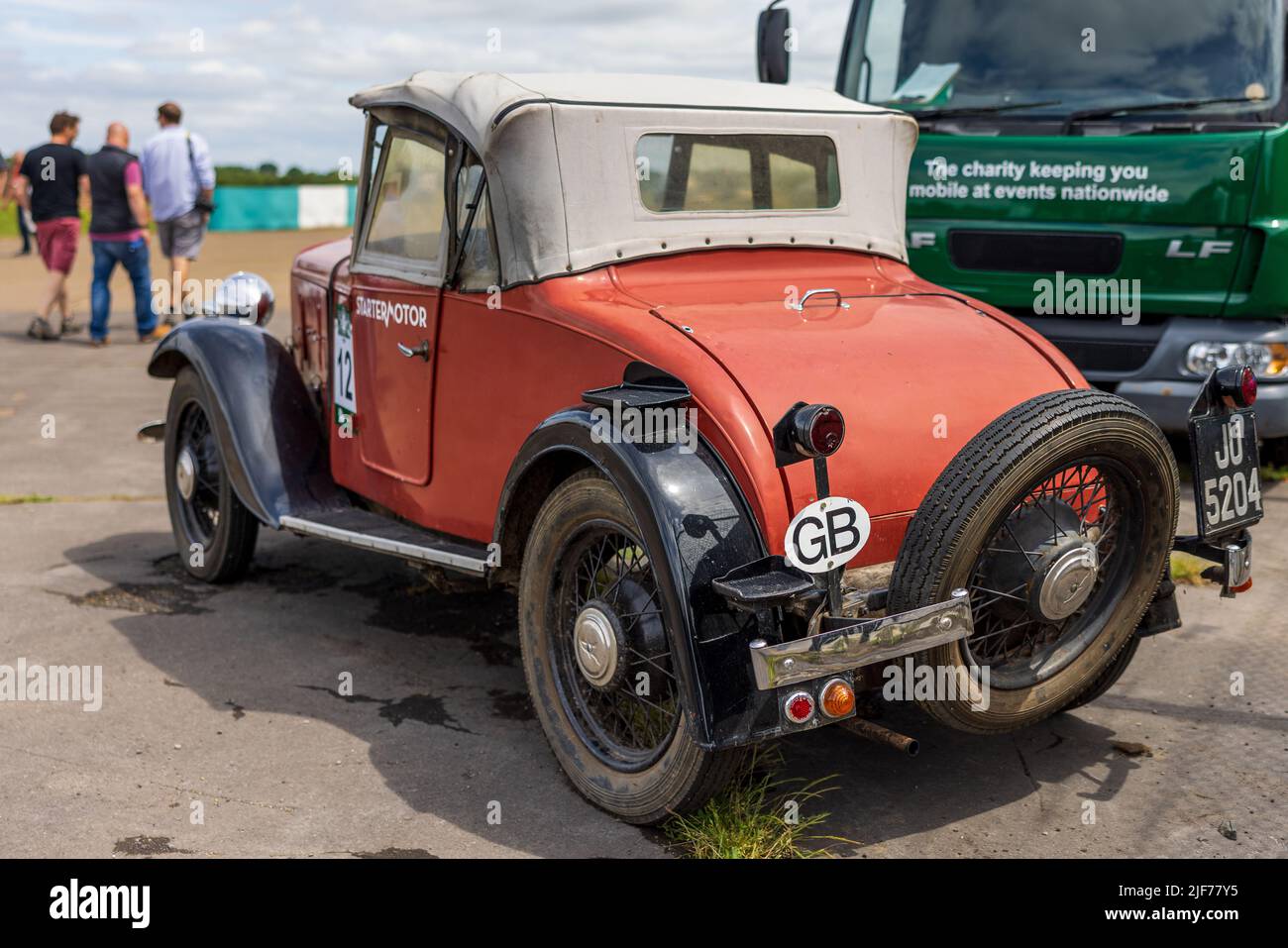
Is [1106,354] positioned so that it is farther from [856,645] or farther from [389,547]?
[856,645]

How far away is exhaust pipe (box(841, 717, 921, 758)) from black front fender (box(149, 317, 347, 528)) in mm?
2532

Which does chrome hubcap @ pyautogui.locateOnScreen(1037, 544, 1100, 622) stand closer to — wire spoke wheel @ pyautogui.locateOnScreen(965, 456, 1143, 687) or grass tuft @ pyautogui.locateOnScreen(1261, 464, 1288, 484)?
wire spoke wheel @ pyautogui.locateOnScreen(965, 456, 1143, 687)

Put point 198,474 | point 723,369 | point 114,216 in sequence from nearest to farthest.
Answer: point 723,369 < point 198,474 < point 114,216

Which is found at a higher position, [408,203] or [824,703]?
[408,203]

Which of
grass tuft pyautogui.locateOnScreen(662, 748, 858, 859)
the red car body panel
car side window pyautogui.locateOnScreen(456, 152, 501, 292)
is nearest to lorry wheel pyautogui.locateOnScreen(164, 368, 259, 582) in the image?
the red car body panel

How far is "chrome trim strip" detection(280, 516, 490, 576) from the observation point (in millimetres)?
4352

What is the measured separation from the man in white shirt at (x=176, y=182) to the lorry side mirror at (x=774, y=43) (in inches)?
258

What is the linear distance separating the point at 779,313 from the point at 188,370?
2972 millimetres

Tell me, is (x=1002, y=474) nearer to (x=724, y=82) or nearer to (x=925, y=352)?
(x=925, y=352)

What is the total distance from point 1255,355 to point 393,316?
173 inches

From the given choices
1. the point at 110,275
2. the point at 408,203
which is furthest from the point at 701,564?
the point at 110,275

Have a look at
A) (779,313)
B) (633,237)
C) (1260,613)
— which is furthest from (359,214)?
(1260,613)

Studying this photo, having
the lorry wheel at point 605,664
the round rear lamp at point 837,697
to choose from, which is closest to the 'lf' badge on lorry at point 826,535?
the round rear lamp at point 837,697

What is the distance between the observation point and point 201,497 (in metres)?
6.03
